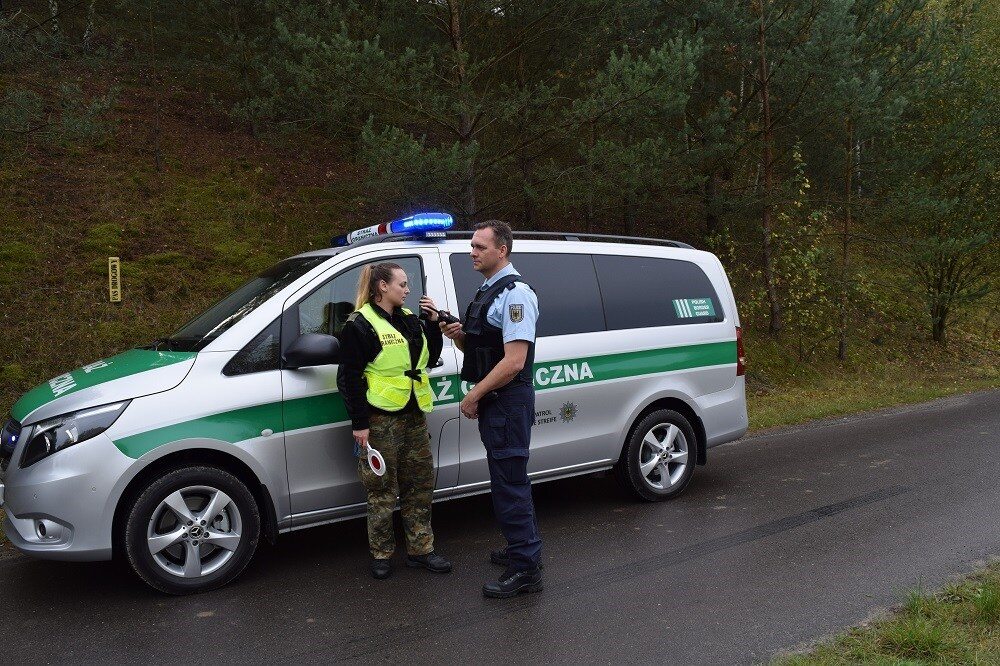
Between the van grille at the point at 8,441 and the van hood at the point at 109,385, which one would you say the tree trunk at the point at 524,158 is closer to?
the van hood at the point at 109,385

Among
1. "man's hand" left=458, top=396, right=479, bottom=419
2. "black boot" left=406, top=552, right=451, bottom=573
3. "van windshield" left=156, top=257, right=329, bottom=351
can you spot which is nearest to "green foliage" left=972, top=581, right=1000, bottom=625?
"man's hand" left=458, top=396, right=479, bottom=419

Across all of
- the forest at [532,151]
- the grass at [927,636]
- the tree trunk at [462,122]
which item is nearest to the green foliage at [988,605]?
the grass at [927,636]

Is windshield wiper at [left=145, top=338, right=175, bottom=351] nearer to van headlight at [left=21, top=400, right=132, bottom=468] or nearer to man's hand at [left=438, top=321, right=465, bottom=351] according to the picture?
van headlight at [left=21, top=400, right=132, bottom=468]

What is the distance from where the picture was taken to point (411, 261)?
214 inches

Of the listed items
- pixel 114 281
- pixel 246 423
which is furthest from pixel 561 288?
pixel 114 281

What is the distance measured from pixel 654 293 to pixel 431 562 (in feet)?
9.37

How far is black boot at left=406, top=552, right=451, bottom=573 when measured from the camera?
4.92 m

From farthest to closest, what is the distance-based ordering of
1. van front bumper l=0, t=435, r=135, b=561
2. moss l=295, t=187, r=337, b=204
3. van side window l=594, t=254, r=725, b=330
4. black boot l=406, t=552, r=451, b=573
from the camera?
1. moss l=295, t=187, r=337, b=204
2. van side window l=594, t=254, r=725, b=330
3. black boot l=406, t=552, r=451, b=573
4. van front bumper l=0, t=435, r=135, b=561

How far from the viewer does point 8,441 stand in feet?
15.4

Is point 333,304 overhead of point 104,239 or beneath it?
beneath

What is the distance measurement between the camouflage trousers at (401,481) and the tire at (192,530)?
0.67 metres

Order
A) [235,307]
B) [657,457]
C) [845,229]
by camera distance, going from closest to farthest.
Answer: [235,307], [657,457], [845,229]

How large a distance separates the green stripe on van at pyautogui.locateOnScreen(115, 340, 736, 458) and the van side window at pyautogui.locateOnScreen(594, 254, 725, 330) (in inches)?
10.4

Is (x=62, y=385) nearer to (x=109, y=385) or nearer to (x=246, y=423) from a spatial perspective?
(x=109, y=385)
